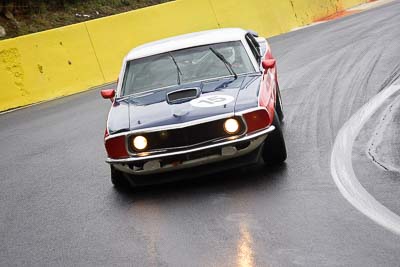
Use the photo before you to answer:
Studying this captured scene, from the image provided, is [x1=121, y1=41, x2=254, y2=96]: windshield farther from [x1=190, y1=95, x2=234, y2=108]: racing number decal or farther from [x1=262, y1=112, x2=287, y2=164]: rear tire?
[x1=262, y1=112, x2=287, y2=164]: rear tire

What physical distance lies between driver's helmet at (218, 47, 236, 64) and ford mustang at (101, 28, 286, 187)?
0.01m

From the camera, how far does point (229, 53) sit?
840cm

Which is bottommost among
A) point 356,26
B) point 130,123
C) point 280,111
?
point 356,26

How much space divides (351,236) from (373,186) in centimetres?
122

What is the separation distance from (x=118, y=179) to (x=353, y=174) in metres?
2.30

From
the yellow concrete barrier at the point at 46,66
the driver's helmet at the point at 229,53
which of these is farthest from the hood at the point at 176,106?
the yellow concrete barrier at the point at 46,66

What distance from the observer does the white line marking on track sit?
5.70 meters

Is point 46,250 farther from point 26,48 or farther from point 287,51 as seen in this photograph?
point 287,51

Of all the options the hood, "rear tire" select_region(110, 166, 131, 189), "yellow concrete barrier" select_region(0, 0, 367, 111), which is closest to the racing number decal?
the hood

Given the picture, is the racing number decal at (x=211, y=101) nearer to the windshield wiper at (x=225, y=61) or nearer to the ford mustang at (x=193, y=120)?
the ford mustang at (x=193, y=120)

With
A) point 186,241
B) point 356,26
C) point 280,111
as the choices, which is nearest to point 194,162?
point 186,241

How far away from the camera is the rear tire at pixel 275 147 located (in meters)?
7.29

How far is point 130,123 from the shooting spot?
7.22 meters

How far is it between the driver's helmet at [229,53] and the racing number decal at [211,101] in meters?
1.08
